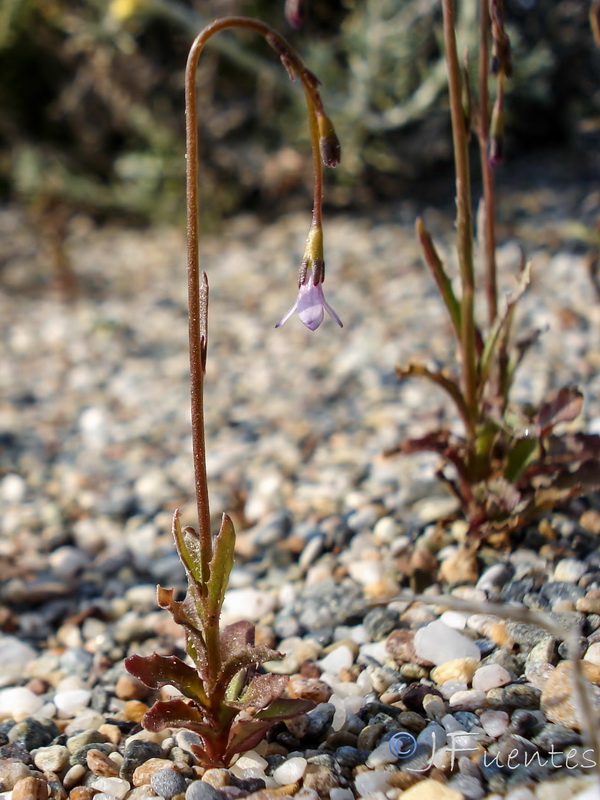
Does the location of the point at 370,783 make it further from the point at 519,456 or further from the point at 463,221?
the point at 463,221

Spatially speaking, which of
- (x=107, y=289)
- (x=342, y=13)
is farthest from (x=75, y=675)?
(x=342, y=13)

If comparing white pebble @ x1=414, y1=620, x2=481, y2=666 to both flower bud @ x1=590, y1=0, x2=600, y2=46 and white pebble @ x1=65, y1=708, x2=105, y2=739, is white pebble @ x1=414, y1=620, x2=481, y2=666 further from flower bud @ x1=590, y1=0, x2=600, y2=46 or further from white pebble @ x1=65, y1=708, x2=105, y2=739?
flower bud @ x1=590, y1=0, x2=600, y2=46

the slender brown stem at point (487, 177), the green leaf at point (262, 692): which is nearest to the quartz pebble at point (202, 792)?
the green leaf at point (262, 692)

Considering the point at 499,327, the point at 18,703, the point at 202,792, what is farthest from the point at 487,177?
the point at 18,703

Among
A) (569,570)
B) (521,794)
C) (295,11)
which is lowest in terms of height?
(521,794)

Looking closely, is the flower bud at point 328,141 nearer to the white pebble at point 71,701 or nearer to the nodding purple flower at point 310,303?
the nodding purple flower at point 310,303
